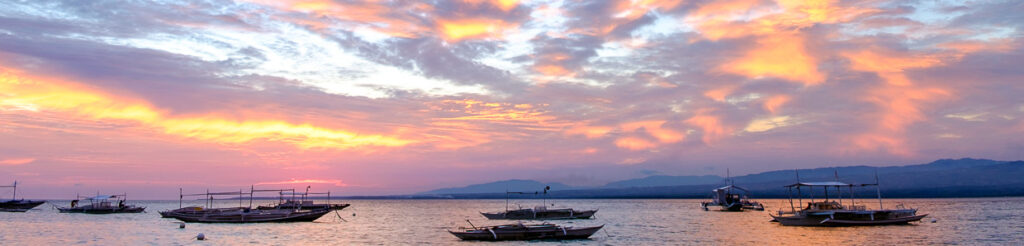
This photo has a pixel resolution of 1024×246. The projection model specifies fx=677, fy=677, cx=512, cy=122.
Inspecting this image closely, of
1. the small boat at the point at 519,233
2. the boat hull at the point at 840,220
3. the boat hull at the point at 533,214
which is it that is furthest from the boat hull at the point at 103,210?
the boat hull at the point at 840,220

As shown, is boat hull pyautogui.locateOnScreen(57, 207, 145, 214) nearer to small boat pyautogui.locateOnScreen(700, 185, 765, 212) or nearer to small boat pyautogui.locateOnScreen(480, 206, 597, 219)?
small boat pyautogui.locateOnScreen(480, 206, 597, 219)

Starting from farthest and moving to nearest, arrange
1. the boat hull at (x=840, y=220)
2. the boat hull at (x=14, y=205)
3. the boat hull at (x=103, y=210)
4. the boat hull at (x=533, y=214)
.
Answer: the boat hull at (x=14, y=205) < the boat hull at (x=103, y=210) < the boat hull at (x=533, y=214) < the boat hull at (x=840, y=220)

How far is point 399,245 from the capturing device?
204ft

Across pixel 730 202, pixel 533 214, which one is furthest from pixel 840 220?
pixel 730 202

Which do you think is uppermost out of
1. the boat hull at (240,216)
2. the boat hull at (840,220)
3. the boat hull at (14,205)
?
the boat hull at (14,205)

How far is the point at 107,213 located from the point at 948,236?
139446 mm

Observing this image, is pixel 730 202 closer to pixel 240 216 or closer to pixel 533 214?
pixel 533 214

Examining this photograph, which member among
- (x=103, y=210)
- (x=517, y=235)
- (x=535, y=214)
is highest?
(x=103, y=210)

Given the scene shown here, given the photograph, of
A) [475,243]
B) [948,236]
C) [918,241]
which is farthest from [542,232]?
[948,236]

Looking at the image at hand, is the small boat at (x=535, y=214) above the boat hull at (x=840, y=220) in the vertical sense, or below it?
above

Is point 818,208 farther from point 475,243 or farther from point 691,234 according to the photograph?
point 475,243

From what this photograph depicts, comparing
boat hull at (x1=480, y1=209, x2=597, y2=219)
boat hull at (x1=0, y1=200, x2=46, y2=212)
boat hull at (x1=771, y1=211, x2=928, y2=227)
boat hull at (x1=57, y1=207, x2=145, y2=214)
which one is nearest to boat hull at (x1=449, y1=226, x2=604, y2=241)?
boat hull at (x1=771, y1=211, x2=928, y2=227)

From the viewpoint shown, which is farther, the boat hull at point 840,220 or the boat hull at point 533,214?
the boat hull at point 533,214

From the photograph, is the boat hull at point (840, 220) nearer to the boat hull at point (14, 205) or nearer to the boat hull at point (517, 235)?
the boat hull at point (517, 235)
